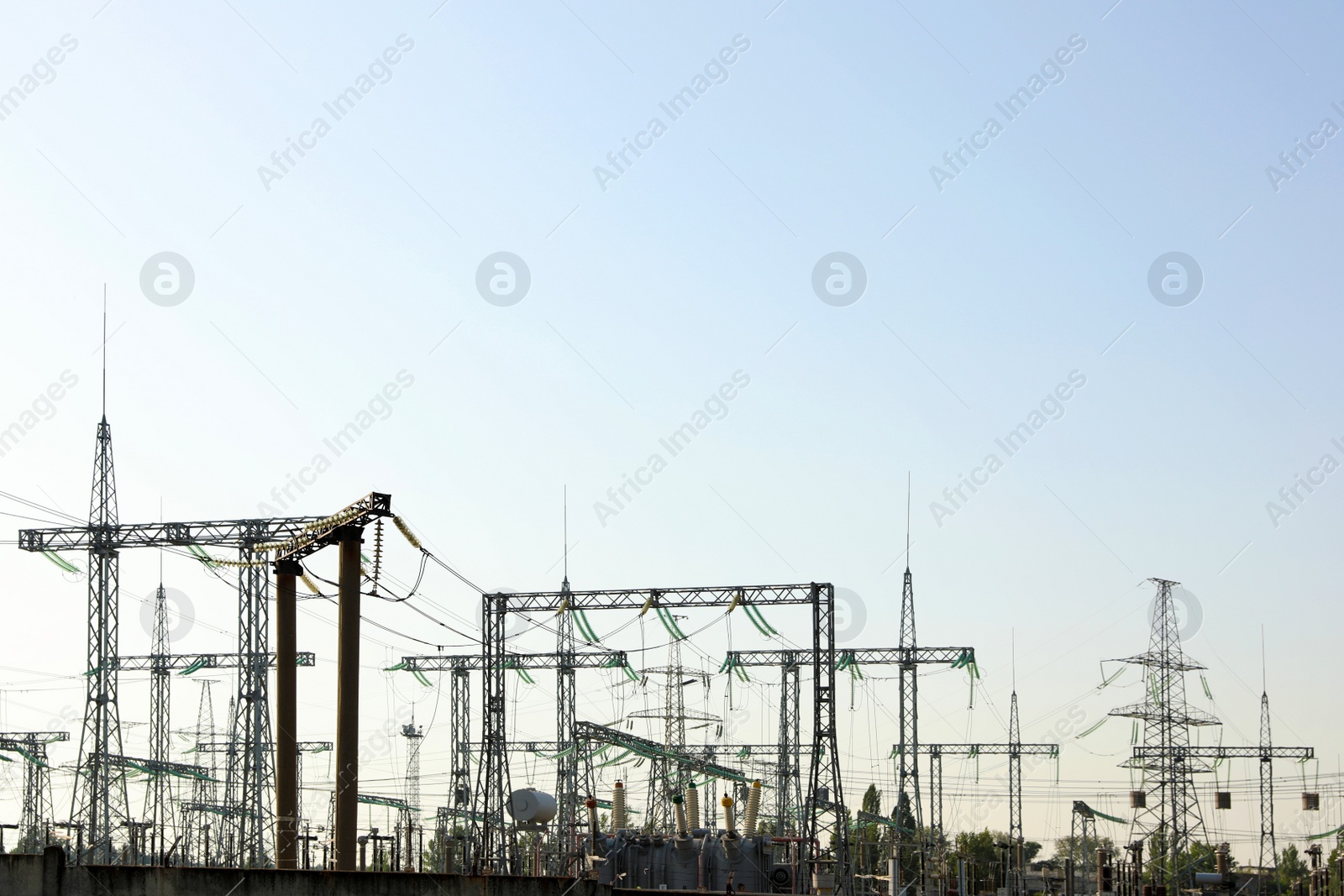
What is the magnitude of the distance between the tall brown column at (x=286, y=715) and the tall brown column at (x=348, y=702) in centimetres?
166

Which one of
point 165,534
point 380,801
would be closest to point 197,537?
point 165,534

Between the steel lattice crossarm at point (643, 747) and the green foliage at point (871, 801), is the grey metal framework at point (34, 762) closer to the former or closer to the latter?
the steel lattice crossarm at point (643, 747)

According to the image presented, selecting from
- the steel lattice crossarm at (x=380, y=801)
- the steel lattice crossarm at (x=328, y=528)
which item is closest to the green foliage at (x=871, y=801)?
the steel lattice crossarm at (x=380, y=801)

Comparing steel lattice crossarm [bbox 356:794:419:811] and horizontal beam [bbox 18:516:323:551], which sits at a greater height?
horizontal beam [bbox 18:516:323:551]

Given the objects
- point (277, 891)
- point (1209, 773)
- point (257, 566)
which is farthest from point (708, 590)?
point (1209, 773)

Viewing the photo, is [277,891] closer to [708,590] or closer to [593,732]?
[708,590]

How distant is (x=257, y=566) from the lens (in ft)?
155

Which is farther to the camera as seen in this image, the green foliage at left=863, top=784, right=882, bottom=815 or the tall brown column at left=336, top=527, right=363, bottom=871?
the green foliage at left=863, top=784, right=882, bottom=815

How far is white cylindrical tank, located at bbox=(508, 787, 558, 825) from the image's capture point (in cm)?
4725

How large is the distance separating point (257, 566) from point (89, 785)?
8550mm

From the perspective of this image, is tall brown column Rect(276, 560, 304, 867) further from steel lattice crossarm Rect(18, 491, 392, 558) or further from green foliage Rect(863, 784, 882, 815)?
green foliage Rect(863, 784, 882, 815)

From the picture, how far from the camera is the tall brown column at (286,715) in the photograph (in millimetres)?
44000

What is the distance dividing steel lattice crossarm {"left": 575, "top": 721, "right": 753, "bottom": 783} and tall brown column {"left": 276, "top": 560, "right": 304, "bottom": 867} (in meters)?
12.5

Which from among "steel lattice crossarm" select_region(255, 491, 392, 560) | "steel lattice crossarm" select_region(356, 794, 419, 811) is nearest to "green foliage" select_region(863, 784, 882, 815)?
"steel lattice crossarm" select_region(356, 794, 419, 811)
